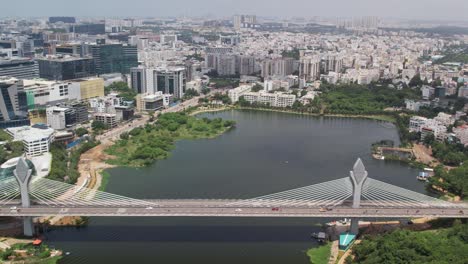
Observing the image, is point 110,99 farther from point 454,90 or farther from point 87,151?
point 454,90

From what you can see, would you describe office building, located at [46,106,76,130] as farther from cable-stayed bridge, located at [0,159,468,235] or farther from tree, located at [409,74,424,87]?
tree, located at [409,74,424,87]

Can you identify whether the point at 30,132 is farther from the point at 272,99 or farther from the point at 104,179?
the point at 272,99

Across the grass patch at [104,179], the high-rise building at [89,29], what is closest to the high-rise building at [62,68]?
the grass patch at [104,179]

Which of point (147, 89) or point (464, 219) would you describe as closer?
point (464, 219)

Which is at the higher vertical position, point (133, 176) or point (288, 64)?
point (288, 64)

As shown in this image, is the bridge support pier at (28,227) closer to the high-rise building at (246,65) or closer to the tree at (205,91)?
the tree at (205,91)

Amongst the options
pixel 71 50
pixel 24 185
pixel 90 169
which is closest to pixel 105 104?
pixel 90 169

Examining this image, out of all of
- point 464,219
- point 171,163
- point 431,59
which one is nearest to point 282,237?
point 464,219
